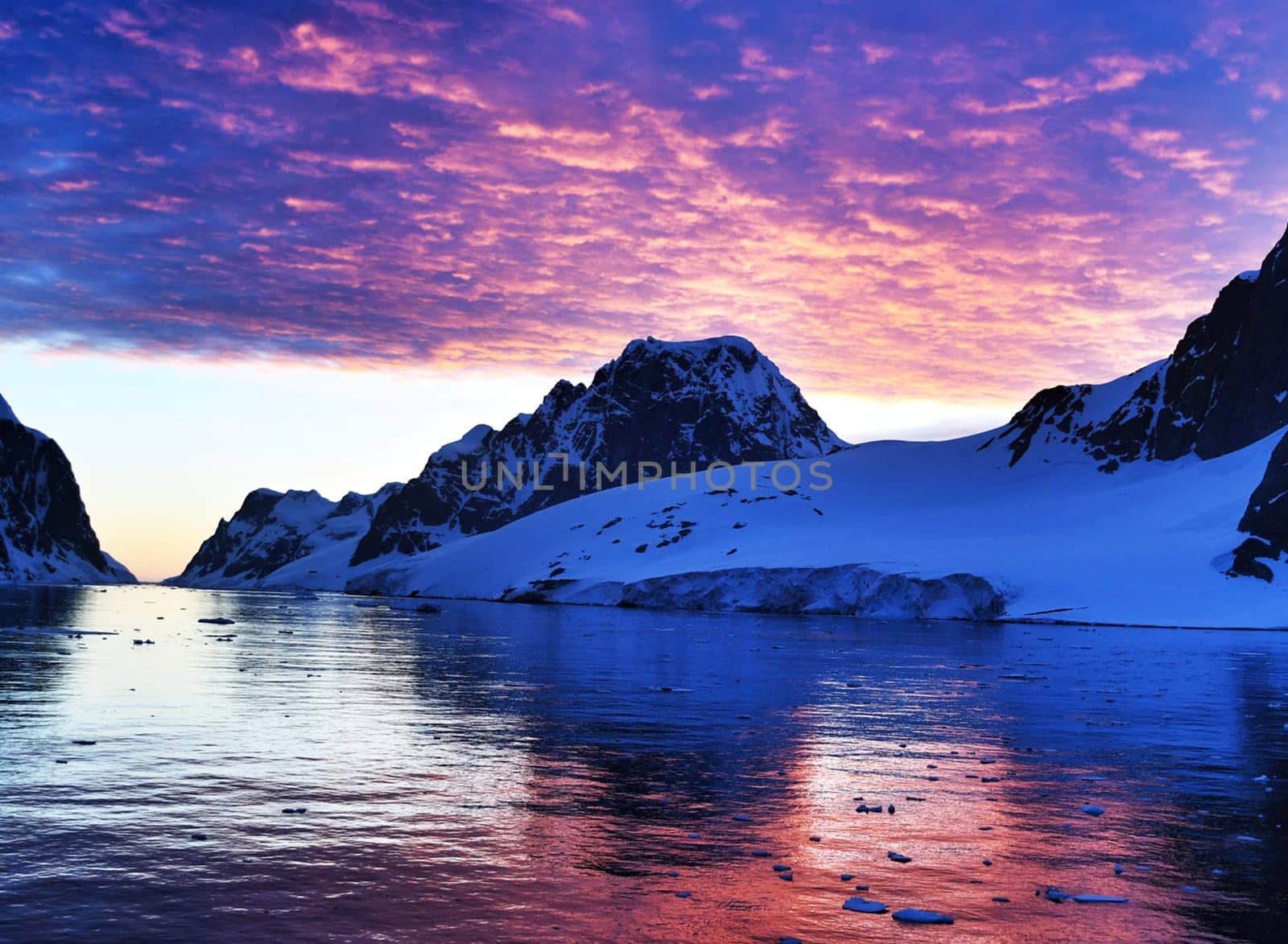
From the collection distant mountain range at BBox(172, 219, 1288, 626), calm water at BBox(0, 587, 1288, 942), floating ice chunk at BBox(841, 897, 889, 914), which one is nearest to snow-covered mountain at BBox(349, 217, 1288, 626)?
distant mountain range at BBox(172, 219, 1288, 626)

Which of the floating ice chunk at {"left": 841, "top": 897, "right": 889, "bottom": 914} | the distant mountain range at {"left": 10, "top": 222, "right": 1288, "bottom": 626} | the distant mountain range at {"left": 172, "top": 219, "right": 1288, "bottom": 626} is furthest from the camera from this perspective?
the distant mountain range at {"left": 172, "top": 219, "right": 1288, "bottom": 626}

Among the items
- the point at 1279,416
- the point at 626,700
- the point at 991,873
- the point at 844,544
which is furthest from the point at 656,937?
the point at 1279,416

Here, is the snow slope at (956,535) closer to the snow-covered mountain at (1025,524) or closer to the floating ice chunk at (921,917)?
the snow-covered mountain at (1025,524)

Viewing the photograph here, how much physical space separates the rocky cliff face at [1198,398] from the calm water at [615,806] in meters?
132

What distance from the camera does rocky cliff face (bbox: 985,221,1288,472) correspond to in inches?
6068

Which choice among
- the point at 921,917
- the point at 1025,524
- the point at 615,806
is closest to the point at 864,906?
the point at 921,917

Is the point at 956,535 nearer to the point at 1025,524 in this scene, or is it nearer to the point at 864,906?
the point at 1025,524

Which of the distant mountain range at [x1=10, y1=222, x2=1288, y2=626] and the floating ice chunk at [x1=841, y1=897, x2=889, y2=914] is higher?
the distant mountain range at [x1=10, y1=222, x2=1288, y2=626]

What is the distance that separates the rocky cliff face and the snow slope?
4.69 meters

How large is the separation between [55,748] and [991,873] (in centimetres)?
1652

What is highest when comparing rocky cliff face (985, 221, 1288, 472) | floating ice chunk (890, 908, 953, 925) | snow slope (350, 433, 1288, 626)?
rocky cliff face (985, 221, 1288, 472)

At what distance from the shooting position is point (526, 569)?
17275 cm

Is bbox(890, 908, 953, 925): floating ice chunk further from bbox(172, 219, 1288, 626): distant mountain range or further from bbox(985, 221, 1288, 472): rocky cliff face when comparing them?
bbox(985, 221, 1288, 472): rocky cliff face

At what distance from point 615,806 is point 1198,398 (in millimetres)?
170121
